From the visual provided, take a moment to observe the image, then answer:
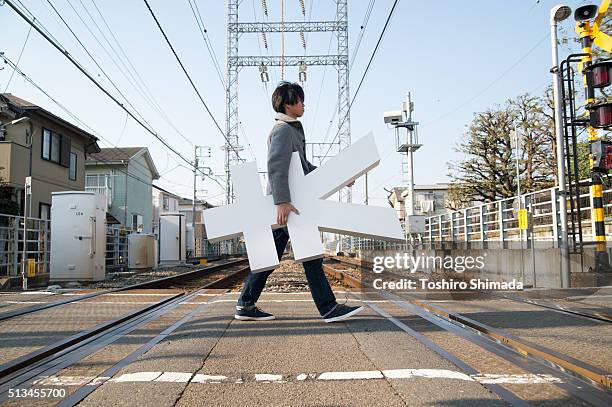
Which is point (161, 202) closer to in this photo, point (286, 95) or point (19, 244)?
point (19, 244)

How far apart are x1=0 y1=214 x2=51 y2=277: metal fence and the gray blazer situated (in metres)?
11.3

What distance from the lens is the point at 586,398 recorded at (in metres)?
2.63

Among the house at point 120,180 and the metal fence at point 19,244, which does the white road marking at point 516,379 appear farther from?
the house at point 120,180

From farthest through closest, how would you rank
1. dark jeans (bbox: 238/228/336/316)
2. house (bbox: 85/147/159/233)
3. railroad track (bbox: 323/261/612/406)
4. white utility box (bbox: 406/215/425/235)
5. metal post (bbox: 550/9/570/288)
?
1. house (bbox: 85/147/159/233)
2. white utility box (bbox: 406/215/425/235)
3. metal post (bbox: 550/9/570/288)
4. dark jeans (bbox: 238/228/336/316)
5. railroad track (bbox: 323/261/612/406)

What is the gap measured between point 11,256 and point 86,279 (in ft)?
8.02

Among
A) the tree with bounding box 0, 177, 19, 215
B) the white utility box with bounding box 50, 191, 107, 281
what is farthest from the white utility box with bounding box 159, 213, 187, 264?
the white utility box with bounding box 50, 191, 107, 281

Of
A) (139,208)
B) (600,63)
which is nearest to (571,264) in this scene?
(600,63)

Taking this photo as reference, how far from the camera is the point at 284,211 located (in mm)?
4535

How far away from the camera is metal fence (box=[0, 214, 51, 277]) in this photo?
14.4 metres

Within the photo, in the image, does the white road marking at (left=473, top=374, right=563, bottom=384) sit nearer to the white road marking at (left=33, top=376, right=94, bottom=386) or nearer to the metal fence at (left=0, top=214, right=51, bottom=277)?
the white road marking at (left=33, top=376, right=94, bottom=386)

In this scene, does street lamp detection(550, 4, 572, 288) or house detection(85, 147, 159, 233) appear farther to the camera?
house detection(85, 147, 159, 233)

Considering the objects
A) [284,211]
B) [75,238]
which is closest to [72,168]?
[75,238]

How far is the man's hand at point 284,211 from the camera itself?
4.53m

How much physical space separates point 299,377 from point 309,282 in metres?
2.00
